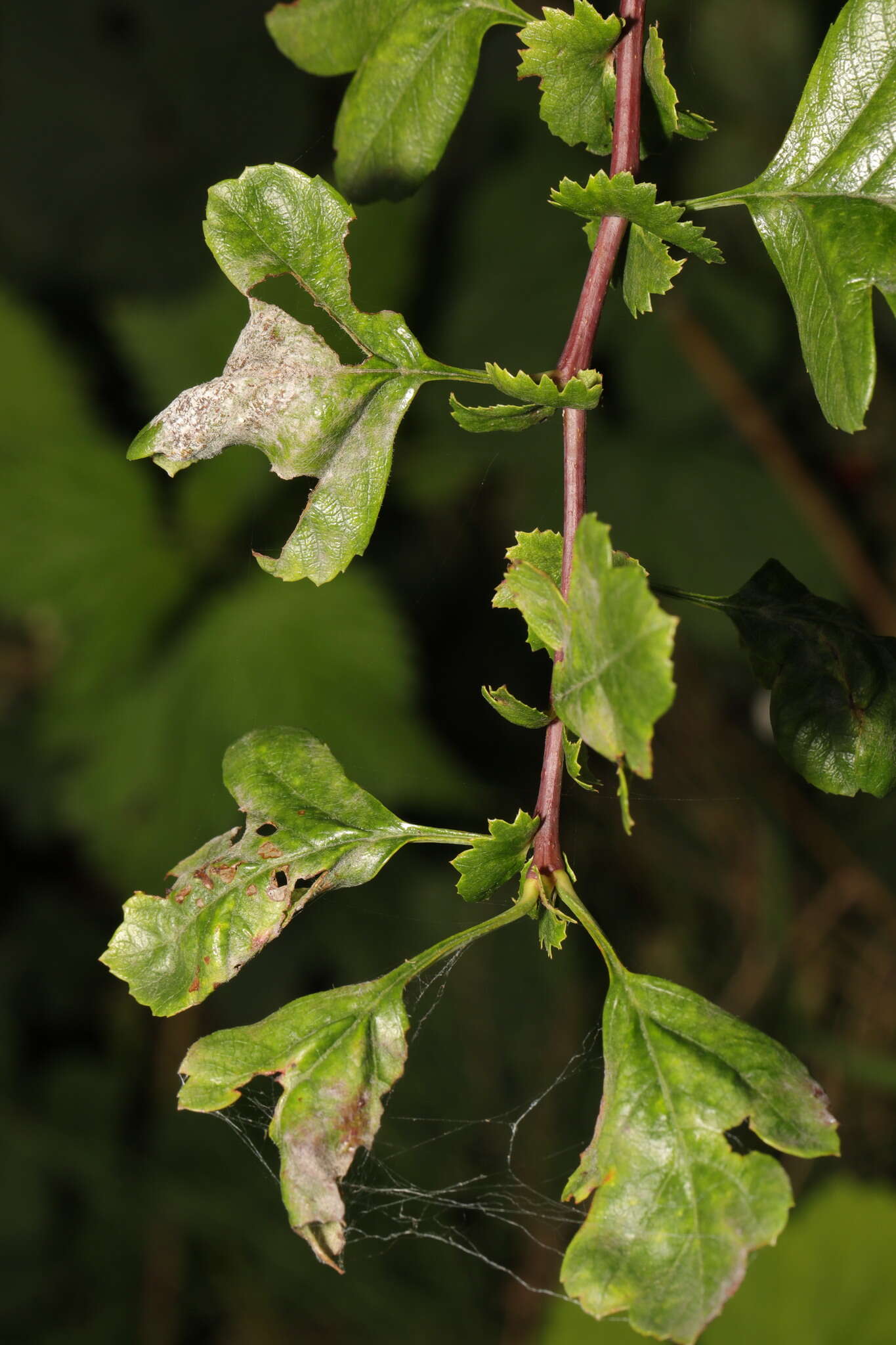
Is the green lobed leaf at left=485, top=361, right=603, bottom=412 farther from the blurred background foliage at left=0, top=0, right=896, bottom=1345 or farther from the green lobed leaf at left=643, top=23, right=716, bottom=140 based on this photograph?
the blurred background foliage at left=0, top=0, right=896, bottom=1345

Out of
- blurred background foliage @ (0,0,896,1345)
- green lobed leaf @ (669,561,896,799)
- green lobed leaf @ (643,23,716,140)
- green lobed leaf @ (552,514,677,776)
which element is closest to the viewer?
green lobed leaf @ (552,514,677,776)

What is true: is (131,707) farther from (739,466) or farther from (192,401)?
(192,401)

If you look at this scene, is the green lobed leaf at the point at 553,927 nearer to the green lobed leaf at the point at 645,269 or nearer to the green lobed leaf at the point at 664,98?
the green lobed leaf at the point at 645,269

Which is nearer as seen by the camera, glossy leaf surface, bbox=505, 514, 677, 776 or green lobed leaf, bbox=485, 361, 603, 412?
glossy leaf surface, bbox=505, 514, 677, 776

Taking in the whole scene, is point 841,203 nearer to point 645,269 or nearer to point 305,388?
point 645,269

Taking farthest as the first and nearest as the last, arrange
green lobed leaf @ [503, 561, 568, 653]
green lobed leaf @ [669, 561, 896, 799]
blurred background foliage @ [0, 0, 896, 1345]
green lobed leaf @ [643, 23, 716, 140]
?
blurred background foliage @ [0, 0, 896, 1345]
green lobed leaf @ [669, 561, 896, 799]
green lobed leaf @ [643, 23, 716, 140]
green lobed leaf @ [503, 561, 568, 653]

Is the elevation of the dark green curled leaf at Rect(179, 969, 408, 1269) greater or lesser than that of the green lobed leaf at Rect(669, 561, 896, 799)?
lesser

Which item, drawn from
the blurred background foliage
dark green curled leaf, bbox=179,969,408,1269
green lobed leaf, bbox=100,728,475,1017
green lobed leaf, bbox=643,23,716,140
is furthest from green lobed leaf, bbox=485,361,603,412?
the blurred background foliage

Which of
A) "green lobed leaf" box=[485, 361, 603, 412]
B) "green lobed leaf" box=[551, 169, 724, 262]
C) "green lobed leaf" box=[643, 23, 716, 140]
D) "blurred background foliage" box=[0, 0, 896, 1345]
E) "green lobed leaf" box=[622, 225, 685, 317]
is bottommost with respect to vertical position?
"blurred background foliage" box=[0, 0, 896, 1345]
